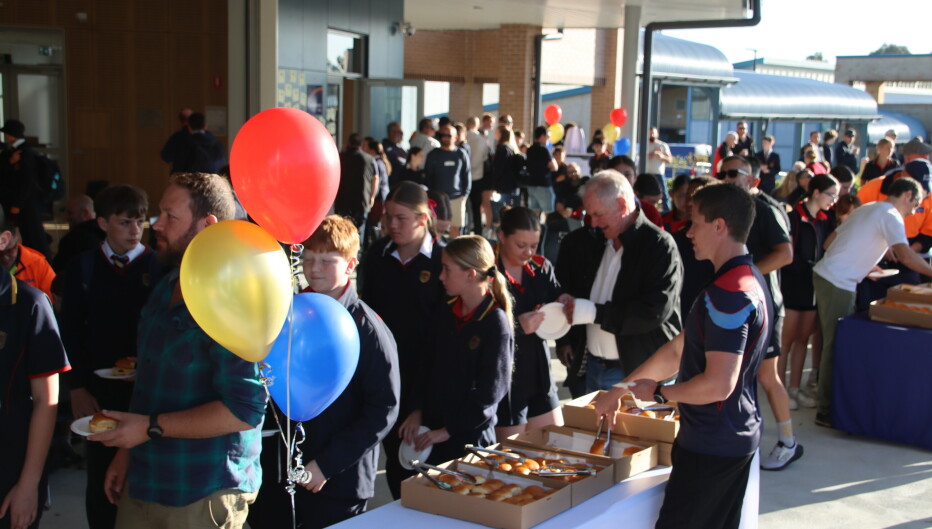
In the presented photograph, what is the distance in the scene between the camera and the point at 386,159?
1297 cm

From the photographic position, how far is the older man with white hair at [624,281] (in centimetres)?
450

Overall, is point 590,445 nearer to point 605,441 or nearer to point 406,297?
point 605,441

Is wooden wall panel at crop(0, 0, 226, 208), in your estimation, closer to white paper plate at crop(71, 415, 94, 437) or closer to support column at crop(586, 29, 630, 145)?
white paper plate at crop(71, 415, 94, 437)

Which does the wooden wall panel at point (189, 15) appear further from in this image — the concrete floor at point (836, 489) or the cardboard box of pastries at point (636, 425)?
the cardboard box of pastries at point (636, 425)

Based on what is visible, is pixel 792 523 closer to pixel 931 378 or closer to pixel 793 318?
pixel 931 378

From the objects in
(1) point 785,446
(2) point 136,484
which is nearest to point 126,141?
(1) point 785,446

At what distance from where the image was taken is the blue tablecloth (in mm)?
5980

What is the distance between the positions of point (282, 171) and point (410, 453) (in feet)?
5.14

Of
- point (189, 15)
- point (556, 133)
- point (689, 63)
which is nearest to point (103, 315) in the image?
point (189, 15)

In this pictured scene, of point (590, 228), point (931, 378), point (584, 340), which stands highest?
point (590, 228)

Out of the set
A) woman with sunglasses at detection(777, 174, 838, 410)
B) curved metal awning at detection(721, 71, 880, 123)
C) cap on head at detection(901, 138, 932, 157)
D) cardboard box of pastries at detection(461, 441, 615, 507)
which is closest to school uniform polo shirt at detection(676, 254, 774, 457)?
cardboard box of pastries at detection(461, 441, 615, 507)

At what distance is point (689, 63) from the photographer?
25.0 meters

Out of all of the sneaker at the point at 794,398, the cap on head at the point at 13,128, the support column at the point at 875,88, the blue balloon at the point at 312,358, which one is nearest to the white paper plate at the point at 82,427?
the blue balloon at the point at 312,358

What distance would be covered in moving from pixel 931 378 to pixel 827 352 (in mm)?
718
